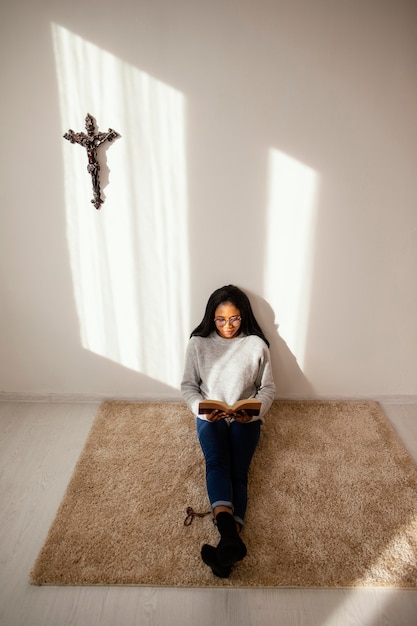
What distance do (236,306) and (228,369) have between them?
315 mm

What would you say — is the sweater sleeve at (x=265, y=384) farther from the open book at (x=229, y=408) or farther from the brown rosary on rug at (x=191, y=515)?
the brown rosary on rug at (x=191, y=515)

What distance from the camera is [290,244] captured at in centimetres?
193

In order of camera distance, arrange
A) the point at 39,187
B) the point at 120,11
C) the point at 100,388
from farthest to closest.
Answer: the point at 100,388, the point at 39,187, the point at 120,11

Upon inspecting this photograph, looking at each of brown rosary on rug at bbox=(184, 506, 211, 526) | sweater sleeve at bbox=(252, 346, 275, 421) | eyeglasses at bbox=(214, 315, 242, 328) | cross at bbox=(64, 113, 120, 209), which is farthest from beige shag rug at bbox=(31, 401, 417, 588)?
cross at bbox=(64, 113, 120, 209)

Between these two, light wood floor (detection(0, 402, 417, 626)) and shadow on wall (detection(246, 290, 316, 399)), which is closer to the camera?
light wood floor (detection(0, 402, 417, 626))

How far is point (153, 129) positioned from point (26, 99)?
581 mm

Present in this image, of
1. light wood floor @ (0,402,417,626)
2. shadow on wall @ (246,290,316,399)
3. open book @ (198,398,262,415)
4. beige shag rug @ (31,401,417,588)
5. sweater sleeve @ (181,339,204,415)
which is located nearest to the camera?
light wood floor @ (0,402,417,626)

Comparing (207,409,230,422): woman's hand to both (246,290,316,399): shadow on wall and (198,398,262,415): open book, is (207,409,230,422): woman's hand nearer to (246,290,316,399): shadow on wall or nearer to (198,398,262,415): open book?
(198,398,262,415): open book

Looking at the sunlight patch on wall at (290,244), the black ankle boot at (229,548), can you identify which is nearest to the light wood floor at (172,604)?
the black ankle boot at (229,548)

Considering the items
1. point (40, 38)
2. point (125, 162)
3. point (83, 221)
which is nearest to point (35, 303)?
point (83, 221)

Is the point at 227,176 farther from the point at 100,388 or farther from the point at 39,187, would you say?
the point at 100,388

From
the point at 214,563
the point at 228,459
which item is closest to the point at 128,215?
the point at 228,459

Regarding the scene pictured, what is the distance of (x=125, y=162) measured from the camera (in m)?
1.81

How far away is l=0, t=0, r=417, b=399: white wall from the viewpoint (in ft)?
5.35
